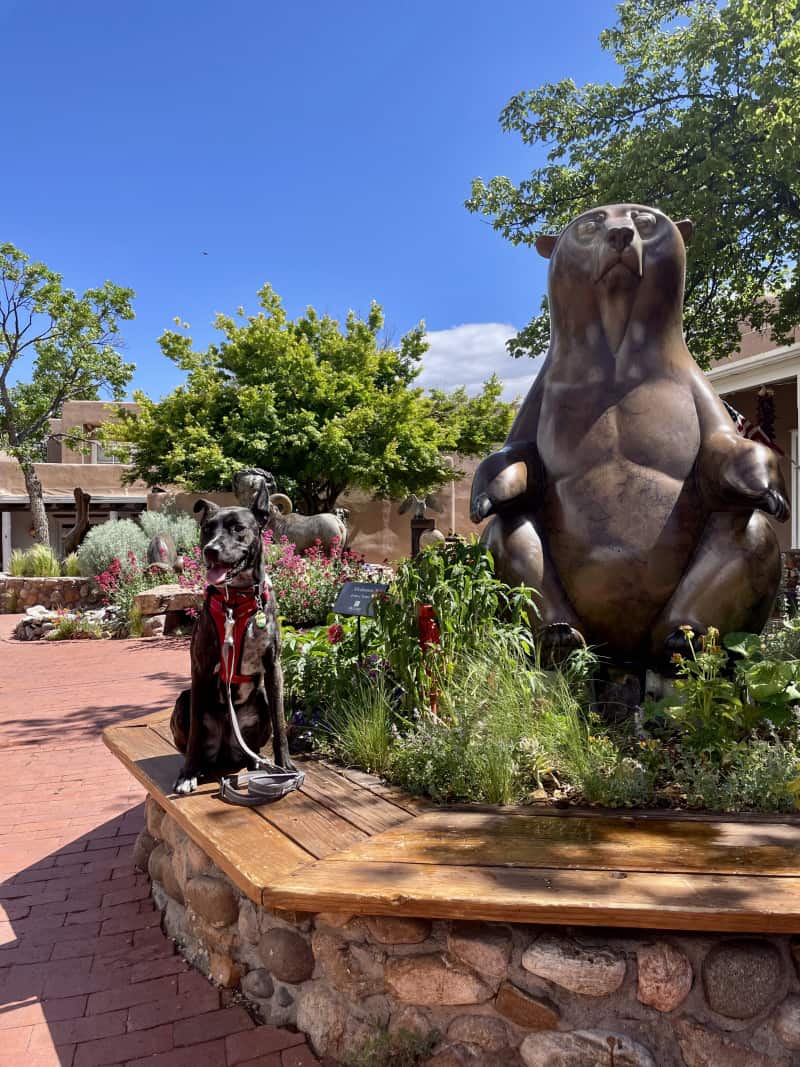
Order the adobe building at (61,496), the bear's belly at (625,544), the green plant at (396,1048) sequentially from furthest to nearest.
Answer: the adobe building at (61,496) → the bear's belly at (625,544) → the green plant at (396,1048)

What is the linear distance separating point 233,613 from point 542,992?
1481mm

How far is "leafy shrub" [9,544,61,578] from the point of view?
1432 cm

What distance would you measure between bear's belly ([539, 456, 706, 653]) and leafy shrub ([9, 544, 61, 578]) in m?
12.9

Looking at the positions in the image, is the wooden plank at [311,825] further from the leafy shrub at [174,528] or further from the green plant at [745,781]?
the leafy shrub at [174,528]

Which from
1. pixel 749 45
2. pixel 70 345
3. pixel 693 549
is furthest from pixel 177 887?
pixel 70 345

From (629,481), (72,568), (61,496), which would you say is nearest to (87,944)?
(629,481)

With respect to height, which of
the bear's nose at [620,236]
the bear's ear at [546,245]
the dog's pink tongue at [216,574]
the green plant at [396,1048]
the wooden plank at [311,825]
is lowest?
the green plant at [396,1048]

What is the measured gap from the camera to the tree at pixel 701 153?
27.5ft

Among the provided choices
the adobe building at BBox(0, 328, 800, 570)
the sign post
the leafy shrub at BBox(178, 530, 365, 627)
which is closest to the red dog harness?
the sign post

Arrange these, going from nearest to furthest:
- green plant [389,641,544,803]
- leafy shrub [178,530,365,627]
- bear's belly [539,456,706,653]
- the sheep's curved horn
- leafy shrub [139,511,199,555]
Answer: green plant [389,641,544,803] < bear's belly [539,456,706,653] < the sheep's curved horn < leafy shrub [178,530,365,627] < leafy shrub [139,511,199,555]

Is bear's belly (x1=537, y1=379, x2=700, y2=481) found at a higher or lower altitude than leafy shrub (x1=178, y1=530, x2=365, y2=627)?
higher

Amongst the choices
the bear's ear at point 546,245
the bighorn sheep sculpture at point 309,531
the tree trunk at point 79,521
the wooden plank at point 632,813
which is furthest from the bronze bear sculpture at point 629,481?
→ the tree trunk at point 79,521

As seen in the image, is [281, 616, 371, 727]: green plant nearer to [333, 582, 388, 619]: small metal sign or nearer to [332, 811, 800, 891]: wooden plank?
[333, 582, 388, 619]: small metal sign

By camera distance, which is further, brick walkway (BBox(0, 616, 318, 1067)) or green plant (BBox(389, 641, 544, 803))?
green plant (BBox(389, 641, 544, 803))
